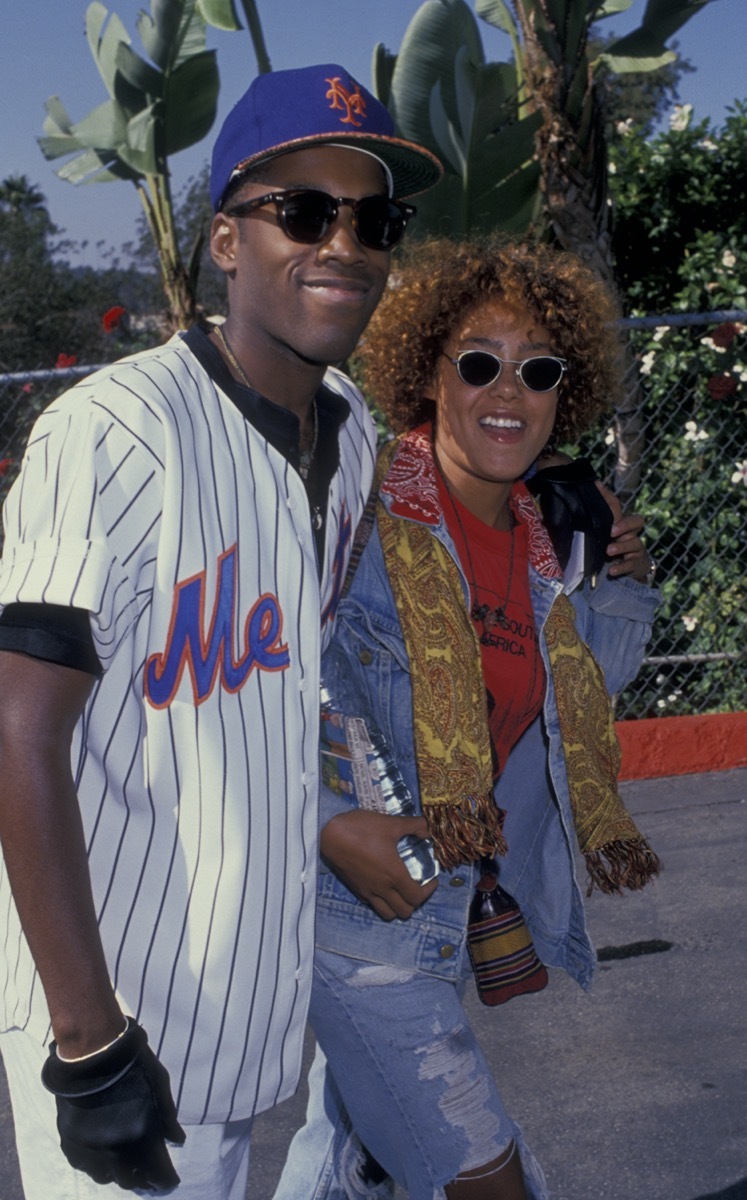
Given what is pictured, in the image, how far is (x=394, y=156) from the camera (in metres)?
2.27

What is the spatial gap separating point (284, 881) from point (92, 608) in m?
0.55

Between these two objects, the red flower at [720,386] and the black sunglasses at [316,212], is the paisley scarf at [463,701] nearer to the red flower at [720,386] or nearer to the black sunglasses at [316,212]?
the black sunglasses at [316,212]

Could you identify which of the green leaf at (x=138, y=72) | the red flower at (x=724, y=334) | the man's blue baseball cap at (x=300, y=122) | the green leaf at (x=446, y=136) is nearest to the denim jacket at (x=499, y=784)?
the man's blue baseball cap at (x=300, y=122)

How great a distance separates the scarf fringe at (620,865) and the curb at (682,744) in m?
3.87

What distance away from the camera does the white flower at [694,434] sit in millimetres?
7112

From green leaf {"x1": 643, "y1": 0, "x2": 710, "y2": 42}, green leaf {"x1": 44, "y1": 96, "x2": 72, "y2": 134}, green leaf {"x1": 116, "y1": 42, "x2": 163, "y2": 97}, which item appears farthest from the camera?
green leaf {"x1": 44, "y1": 96, "x2": 72, "y2": 134}

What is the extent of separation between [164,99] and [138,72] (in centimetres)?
25

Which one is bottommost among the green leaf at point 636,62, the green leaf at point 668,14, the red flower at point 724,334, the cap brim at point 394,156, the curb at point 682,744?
the curb at point 682,744

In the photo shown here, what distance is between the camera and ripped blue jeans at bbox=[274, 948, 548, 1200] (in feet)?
7.61

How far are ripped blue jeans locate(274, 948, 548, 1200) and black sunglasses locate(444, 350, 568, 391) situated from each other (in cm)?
118

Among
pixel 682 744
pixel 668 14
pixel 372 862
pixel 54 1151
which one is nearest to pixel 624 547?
pixel 372 862

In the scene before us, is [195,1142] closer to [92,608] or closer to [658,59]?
[92,608]

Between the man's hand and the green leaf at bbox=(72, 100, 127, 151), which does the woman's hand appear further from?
the green leaf at bbox=(72, 100, 127, 151)


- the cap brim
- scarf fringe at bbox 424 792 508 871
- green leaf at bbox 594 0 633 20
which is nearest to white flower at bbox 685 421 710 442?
A: green leaf at bbox 594 0 633 20
